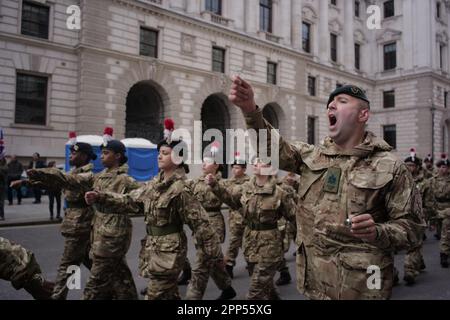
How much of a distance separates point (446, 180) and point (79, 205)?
7.70m

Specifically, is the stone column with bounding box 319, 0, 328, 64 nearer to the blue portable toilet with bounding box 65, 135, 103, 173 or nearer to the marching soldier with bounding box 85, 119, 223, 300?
the blue portable toilet with bounding box 65, 135, 103, 173

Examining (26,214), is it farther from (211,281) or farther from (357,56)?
(357,56)

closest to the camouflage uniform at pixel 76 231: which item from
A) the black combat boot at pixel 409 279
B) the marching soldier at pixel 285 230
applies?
the marching soldier at pixel 285 230

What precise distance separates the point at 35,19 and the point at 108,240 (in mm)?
16392

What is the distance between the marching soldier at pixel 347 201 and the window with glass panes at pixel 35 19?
18083 millimetres

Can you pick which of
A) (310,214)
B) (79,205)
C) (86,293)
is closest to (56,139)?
(79,205)

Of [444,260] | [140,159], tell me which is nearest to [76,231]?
[444,260]

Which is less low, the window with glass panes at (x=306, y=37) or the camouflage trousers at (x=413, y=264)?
the window with glass panes at (x=306, y=37)

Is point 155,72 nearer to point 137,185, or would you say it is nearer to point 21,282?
point 137,185

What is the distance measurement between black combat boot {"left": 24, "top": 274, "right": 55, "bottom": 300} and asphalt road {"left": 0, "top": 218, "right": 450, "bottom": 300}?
224cm

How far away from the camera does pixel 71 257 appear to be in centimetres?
521

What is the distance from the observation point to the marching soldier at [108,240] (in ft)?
15.0

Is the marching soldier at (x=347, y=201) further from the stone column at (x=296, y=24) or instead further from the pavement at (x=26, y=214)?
the stone column at (x=296, y=24)

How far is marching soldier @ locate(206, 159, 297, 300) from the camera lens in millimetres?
4895
